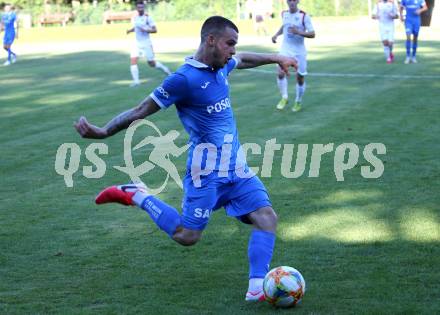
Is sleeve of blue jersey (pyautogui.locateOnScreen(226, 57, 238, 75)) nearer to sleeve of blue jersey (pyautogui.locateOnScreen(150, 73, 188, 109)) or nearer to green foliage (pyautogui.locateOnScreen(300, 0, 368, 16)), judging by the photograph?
sleeve of blue jersey (pyautogui.locateOnScreen(150, 73, 188, 109))

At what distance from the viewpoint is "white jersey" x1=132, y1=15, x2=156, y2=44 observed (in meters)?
23.8

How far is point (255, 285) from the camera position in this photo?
21.6 ft

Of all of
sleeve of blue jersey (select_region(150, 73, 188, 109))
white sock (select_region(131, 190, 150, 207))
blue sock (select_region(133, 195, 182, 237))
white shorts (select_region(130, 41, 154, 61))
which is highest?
sleeve of blue jersey (select_region(150, 73, 188, 109))

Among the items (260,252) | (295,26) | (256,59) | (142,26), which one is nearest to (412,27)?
(142,26)

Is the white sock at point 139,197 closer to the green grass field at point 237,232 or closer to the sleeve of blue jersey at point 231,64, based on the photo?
the green grass field at point 237,232

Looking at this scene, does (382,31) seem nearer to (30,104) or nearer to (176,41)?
(30,104)

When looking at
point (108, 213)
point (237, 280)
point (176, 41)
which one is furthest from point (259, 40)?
Result: point (237, 280)

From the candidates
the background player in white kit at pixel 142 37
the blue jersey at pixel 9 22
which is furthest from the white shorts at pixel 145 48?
the blue jersey at pixel 9 22

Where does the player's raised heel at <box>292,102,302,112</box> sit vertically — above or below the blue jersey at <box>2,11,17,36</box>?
below

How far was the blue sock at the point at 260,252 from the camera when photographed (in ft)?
21.8

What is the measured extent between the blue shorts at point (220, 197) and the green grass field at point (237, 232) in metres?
0.60

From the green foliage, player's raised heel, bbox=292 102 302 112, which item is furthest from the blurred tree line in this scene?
player's raised heel, bbox=292 102 302 112

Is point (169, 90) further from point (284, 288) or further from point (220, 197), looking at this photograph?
point (284, 288)

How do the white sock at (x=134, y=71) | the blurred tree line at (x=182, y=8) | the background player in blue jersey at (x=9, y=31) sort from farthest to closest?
the blurred tree line at (x=182, y=8)
the background player in blue jersey at (x=9, y=31)
the white sock at (x=134, y=71)
